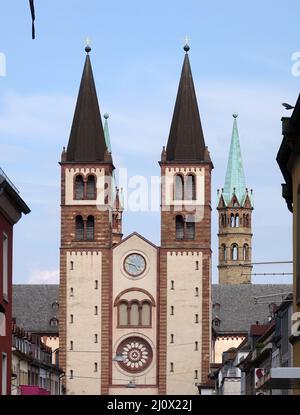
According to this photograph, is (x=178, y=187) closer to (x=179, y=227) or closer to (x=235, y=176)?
(x=179, y=227)

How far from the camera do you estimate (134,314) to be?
110 metres

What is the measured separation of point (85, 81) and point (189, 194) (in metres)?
11.0

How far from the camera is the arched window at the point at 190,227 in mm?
110188

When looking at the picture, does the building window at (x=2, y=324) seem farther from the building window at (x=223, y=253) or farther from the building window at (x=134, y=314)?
the building window at (x=223, y=253)

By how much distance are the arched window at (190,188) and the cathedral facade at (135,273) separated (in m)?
0.07

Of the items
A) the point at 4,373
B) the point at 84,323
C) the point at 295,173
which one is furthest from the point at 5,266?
the point at 84,323

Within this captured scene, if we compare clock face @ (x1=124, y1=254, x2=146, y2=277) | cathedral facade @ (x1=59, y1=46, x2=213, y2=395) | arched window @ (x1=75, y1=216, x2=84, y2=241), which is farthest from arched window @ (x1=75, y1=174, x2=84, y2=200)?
clock face @ (x1=124, y1=254, x2=146, y2=277)

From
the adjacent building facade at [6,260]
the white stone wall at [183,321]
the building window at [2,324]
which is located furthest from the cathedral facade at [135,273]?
the building window at [2,324]

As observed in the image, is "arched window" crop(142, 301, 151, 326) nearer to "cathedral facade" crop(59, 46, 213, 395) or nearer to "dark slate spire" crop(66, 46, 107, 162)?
"cathedral facade" crop(59, 46, 213, 395)

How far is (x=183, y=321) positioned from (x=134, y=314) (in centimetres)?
422

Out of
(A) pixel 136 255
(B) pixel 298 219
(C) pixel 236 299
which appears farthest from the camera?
(C) pixel 236 299

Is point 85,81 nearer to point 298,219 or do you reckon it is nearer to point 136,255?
point 136,255
